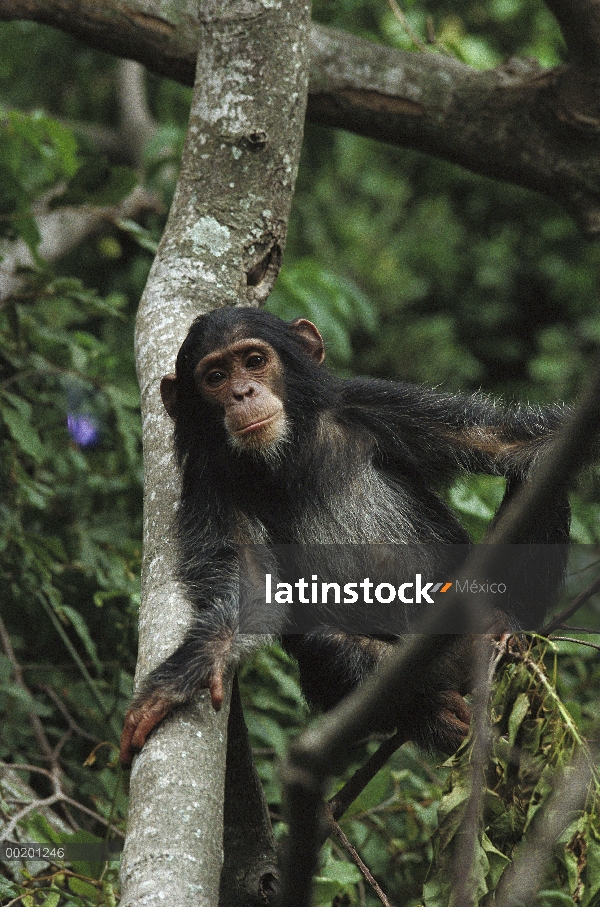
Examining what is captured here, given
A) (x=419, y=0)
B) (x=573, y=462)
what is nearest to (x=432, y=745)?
(x=573, y=462)

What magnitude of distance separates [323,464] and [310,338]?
1.83ft

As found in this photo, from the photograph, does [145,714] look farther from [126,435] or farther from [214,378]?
[126,435]

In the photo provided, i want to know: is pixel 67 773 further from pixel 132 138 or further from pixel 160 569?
pixel 132 138

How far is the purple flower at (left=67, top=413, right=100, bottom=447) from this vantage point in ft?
17.8

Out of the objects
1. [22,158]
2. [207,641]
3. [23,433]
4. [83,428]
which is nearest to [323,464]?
[207,641]

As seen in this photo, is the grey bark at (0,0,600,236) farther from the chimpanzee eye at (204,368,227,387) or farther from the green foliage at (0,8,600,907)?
the chimpanzee eye at (204,368,227,387)

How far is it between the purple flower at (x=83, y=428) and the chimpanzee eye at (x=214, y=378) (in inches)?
70.4

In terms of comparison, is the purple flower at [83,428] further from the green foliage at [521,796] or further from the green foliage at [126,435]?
the green foliage at [521,796]

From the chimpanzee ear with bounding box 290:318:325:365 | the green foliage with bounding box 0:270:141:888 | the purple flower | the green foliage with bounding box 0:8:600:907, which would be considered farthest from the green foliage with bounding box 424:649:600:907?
the purple flower

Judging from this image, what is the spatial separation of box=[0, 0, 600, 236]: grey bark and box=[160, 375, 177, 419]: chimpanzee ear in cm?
218

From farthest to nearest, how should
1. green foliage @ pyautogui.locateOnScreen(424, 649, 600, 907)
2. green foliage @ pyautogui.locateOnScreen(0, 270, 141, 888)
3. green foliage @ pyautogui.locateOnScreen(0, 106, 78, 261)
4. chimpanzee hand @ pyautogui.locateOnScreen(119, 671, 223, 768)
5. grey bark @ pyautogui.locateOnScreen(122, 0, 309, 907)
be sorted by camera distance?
1. green foliage @ pyautogui.locateOnScreen(0, 106, 78, 261)
2. green foliage @ pyautogui.locateOnScreen(0, 270, 141, 888)
3. grey bark @ pyautogui.locateOnScreen(122, 0, 309, 907)
4. chimpanzee hand @ pyautogui.locateOnScreen(119, 671, 223, 768)
5. green foliage @ pyautogui.locateOnScreen(424, 649, 600, 907)

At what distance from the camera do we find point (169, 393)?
3.59 metres

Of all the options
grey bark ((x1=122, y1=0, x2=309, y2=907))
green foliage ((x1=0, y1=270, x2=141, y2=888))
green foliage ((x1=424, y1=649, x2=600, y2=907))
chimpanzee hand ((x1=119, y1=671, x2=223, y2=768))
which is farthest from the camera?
green foliage ((x1=0, y1=270, x2=141, y2=888))

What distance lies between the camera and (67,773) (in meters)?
4.62
